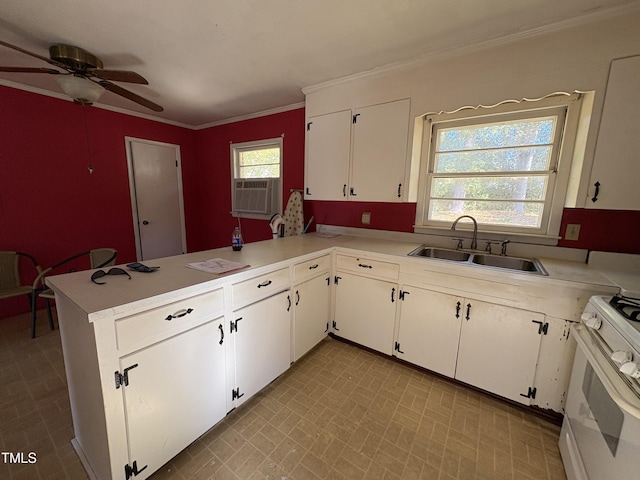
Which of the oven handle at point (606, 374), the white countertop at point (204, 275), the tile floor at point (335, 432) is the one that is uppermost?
the white countertop at point (204, 275)

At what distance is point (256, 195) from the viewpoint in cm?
364

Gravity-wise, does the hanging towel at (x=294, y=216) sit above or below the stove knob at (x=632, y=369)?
above

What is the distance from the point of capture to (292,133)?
10.5ft

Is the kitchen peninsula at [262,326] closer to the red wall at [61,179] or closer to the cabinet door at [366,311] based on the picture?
the cabinet door at [366,311]

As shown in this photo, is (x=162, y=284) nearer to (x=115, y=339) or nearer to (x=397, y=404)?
(x=115, y=339)

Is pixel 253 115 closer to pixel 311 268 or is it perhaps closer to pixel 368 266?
pixel 311 268

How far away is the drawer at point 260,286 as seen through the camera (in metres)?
1.47

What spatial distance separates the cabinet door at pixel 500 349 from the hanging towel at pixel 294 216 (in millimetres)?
1931

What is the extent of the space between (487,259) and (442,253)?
0.33m

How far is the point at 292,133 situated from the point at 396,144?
4.81 ft

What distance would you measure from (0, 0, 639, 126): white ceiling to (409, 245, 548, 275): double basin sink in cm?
157

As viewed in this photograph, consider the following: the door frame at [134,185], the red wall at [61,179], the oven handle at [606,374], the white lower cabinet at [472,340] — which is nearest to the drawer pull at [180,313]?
the white lower cabinet at [472,340]

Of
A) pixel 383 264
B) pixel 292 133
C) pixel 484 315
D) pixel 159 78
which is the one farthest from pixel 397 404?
pixel 159 78

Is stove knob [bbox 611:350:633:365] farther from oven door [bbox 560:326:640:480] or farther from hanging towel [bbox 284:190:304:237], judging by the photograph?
hanging towel [bbox 284:190:304:237]
